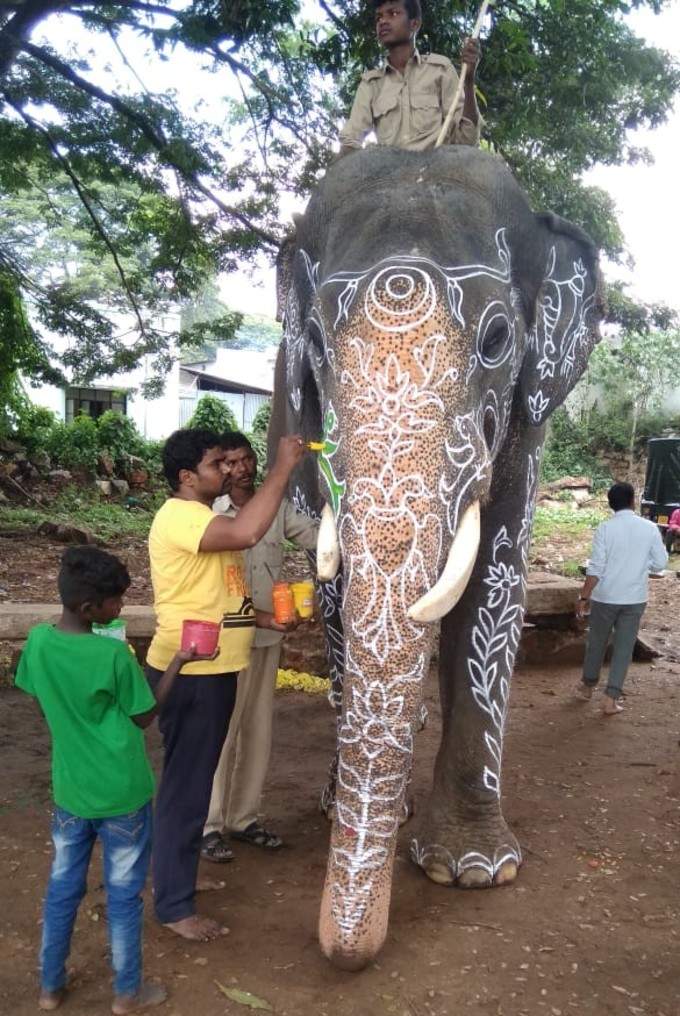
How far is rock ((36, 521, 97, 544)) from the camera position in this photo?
11.5 meters

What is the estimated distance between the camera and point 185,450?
117 inches

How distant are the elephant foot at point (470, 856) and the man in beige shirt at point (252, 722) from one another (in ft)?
2.12

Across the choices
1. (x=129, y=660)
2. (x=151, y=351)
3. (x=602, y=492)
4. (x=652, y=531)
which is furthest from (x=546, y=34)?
(x=602, y=492)

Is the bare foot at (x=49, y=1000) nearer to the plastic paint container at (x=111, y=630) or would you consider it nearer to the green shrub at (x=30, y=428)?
the plastic paint container at (x=111, y=630)

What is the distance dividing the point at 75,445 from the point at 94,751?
583 inches

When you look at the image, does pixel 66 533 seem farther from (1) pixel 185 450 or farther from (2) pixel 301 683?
(1) pixel 185 450

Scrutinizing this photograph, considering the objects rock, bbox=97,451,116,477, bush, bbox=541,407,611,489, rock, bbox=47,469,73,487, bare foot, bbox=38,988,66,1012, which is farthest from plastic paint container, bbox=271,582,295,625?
bush, bbox=541,407,611,489

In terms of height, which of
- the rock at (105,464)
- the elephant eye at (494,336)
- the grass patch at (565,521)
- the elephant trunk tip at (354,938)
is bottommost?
the elephant trunk tip at (354,938)

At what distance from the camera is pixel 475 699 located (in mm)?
3504

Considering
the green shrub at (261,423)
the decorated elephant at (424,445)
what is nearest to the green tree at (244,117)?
the decorated elephant at (424,445)

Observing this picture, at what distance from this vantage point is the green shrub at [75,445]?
1614 centimetres

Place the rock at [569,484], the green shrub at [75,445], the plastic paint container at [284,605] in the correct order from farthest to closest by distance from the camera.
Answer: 1. the rock at [569,484]
2. the green shrub at [75,445]
3. the plastic paint container at [284,605]

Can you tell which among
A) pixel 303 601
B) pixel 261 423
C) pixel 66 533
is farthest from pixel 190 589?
pixel 261 423

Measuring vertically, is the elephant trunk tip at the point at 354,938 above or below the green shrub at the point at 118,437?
below
